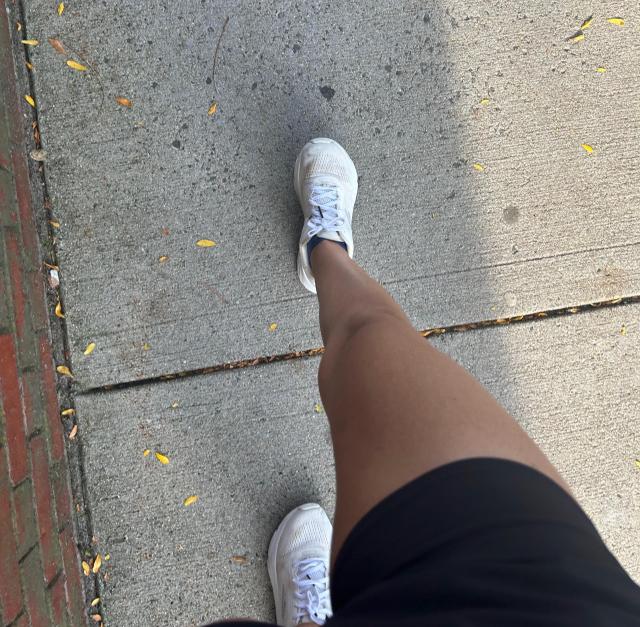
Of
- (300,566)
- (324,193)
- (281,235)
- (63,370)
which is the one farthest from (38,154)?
(300,566)

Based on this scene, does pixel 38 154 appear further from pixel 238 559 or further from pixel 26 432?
pixel 238 559

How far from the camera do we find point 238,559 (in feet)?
6.82

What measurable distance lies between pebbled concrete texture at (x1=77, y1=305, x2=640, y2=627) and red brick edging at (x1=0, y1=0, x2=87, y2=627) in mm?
135

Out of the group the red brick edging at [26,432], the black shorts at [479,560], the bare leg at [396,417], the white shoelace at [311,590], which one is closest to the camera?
the black shorts at [479,560]

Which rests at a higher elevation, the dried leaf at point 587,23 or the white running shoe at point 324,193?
the dried leaf at point 587,23

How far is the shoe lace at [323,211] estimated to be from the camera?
2000 millimetres

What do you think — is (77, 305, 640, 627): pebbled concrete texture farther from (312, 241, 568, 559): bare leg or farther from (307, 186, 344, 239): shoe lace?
(312, 241, 568, 559): bare leg

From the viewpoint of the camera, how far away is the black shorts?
2.94ft

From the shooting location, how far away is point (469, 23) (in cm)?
219

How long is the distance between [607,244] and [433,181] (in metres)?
0.71

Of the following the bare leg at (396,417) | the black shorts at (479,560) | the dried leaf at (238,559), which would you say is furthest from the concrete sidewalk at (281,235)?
the black shorts at (479,560)

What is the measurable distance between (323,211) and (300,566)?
1.26 m

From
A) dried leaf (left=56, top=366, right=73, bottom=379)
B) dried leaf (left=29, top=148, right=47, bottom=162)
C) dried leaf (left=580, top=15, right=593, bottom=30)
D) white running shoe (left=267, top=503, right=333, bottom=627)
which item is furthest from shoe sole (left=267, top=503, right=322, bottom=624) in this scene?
dried leaf (left=580, top=15, right=593, bottom=30)

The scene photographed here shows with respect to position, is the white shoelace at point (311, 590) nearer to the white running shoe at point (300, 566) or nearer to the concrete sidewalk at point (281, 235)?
the white running shoe at point (300, 566)
